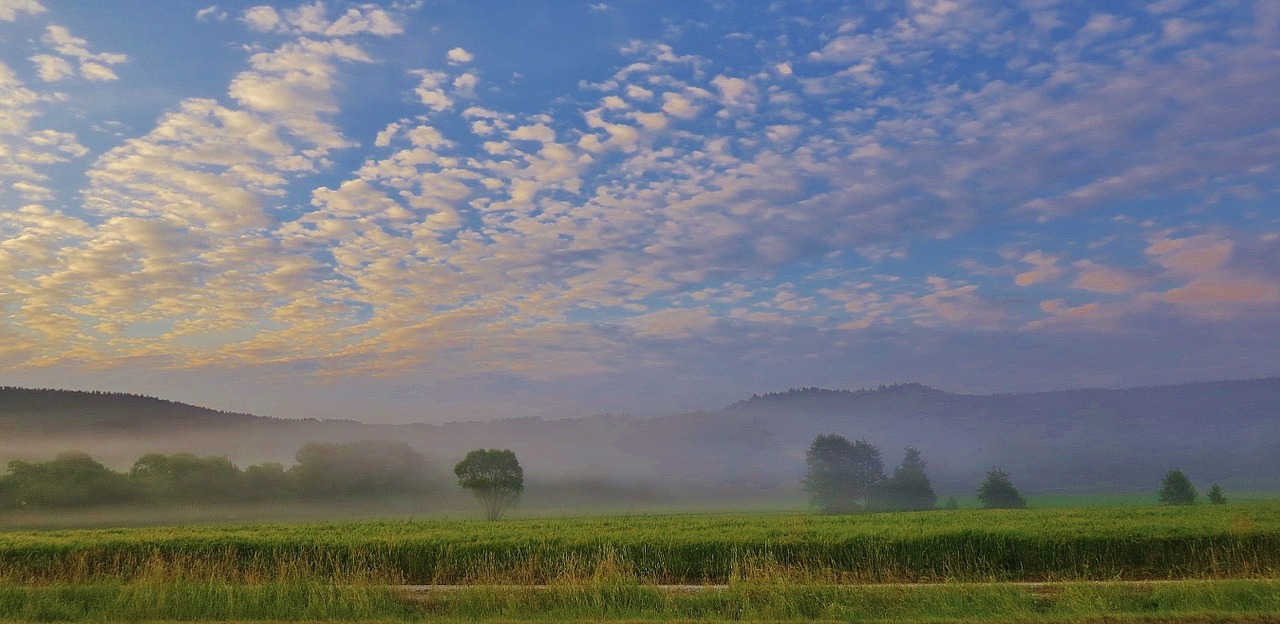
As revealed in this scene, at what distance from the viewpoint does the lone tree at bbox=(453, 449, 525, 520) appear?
102 m

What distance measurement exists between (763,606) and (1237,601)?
8.80 metres

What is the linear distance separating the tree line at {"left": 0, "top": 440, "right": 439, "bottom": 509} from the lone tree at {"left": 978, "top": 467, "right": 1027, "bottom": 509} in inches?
3098

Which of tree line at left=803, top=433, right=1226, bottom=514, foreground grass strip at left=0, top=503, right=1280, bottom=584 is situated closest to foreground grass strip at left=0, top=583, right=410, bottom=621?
foreground grass strip at left=0, top=503, right=1280, bottom=584

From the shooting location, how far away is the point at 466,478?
335ft

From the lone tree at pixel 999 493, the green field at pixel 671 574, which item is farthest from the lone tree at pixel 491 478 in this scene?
the green field at pixel 671 574

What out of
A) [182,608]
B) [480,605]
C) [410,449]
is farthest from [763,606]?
[410,449]

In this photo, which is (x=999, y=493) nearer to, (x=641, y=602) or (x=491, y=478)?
(x=491, y=478)

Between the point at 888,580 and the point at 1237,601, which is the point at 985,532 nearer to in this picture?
the point at 888,580

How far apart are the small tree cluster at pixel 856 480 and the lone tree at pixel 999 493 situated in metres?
7.22

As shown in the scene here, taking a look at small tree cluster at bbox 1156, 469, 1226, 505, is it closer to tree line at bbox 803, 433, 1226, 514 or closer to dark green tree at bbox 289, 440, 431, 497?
tree line at bbox 803, 433, 1226, 514

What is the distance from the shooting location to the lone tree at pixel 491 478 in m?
102

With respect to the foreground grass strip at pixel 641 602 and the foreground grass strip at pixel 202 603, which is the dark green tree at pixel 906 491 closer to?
the foreground grass strip at pixel 641 602

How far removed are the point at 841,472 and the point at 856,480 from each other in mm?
2257

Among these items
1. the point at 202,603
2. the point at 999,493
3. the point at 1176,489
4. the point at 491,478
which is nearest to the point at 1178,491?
the point at 1176,489
